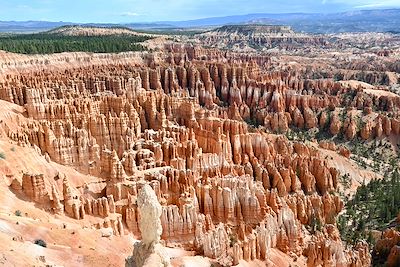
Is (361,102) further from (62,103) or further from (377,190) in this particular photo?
(62,103)

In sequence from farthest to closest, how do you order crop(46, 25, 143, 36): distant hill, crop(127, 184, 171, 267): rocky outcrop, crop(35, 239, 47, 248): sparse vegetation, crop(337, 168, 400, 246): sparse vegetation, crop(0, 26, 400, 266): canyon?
crop(46, 25, 143, 36): distant hill, crop(337, 168, 400, 246): sparse vegetation, crop(0, 26, 400, 266): canyon, crop(35, 239, 47, 248): sparse vegetation, crop(127, 184, 171, 267): rocky outcrop

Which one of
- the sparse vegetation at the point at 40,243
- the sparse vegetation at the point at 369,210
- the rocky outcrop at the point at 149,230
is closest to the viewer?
the rocky outcrop at the point at 149,230

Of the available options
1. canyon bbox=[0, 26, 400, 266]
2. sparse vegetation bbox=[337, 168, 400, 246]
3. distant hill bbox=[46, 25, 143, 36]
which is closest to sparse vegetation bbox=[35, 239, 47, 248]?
canyon bbox=[0, 26, 400, 266]

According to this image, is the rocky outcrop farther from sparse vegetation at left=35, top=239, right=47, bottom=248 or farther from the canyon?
sparse vegetation at left=35, top=239, right=47, bottom=248

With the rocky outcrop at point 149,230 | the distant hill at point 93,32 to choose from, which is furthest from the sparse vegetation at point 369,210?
the distant hill at point 93,32

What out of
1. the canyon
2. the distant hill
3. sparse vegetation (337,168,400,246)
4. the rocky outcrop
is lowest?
sparse vegetation (337,168,400,246)

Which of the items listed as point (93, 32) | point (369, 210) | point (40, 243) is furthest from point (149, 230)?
point (93, 32)

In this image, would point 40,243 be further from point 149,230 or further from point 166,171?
point 166,171

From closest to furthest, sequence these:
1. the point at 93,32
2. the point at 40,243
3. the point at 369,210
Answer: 1. the point at 40,243
2. the point at 369,210
3. the point at 93,32

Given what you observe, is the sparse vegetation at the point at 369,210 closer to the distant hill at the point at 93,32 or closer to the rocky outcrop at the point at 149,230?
the rocky outcrop at the point at 149,230
